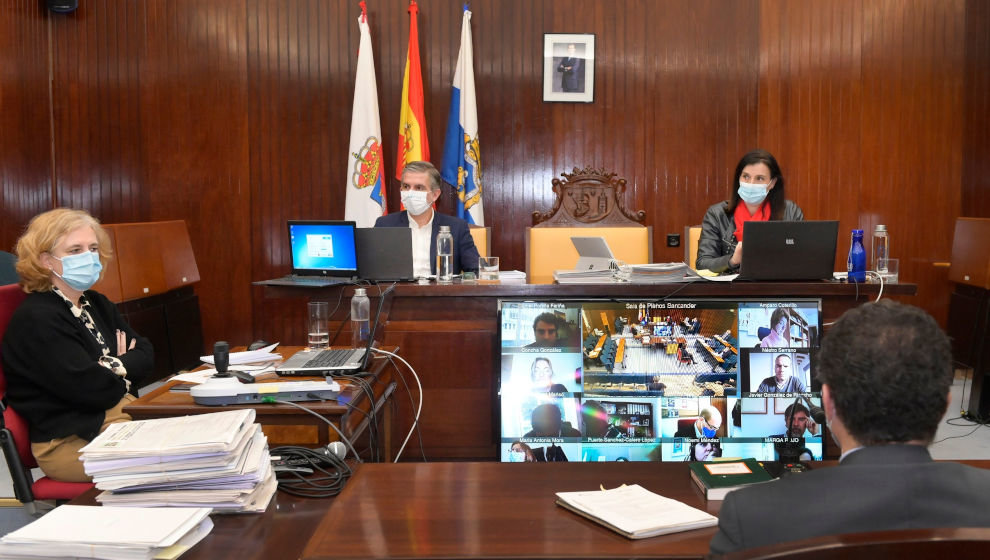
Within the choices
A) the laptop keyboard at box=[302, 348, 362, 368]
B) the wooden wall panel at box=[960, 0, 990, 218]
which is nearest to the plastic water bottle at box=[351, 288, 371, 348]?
the laptop keyboard at box=[302, 348, 362, 368]

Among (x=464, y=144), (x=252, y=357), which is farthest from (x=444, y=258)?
(x=464, y=144)

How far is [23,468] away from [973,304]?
5243 mm

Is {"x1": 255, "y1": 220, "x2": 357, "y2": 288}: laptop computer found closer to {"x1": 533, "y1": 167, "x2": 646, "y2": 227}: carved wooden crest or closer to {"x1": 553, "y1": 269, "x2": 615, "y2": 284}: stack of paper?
{"x1": 553, "y1": 269, "x2": 615, "y2": 284}: stack of paper

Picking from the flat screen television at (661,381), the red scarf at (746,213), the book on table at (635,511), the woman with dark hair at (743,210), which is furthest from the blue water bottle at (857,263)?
the book on table at (635,511)

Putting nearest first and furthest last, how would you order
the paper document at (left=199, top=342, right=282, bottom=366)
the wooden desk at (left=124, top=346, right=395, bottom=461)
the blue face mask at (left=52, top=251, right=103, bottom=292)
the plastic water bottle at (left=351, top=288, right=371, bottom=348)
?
the wooden desk at (left=124, top=346, right=395, bottom=461)
the paper document at (left=199, top=342, right=282, bottom=366)
the blue face mask at (left=52, top=251, right=103, bottom=292)
the plastic water bottle at (left=351, top=288, right=371, bottom=348)

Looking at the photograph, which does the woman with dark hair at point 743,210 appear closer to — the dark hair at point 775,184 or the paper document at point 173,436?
the dark hair at point 775,184

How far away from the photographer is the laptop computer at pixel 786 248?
324 cm

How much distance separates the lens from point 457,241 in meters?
4.33

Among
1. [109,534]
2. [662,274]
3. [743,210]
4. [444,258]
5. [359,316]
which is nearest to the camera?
[109,534]

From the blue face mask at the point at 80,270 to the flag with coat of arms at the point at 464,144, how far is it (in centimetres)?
322

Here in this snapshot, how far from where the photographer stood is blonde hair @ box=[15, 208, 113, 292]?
8.44ft

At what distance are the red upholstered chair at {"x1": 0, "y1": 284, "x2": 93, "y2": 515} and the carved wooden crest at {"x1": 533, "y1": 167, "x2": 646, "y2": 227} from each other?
3.47 metres

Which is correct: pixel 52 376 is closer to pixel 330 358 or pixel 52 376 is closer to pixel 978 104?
pixel 330 358

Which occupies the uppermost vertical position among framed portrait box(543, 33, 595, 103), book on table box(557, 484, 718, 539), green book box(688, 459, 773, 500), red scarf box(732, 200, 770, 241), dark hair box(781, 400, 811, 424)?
framed portrait box(543, 33, 595, 103)
